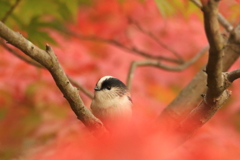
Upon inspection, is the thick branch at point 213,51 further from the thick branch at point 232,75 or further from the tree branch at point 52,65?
the tree branch at point 52,65

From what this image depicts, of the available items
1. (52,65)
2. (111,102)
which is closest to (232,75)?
(52,65)

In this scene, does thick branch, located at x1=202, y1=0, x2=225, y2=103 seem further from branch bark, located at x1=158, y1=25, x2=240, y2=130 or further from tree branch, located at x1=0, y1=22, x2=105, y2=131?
branch bark, located at x1=158, y1=25, x2=240, y2=130

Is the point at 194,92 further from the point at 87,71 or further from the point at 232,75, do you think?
the point at 87,71

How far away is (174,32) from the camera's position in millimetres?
3291

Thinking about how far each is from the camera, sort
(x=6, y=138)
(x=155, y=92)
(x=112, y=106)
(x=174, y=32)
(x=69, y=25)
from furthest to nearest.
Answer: (x=69, y=25), (x=174, y=32), (x=155, y=92), (x=6, y=138), (x=112, y=106)

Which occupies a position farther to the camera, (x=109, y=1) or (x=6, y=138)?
(x=109, y=1)

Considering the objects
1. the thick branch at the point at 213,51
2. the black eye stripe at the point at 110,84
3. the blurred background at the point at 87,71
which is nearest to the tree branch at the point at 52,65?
the blurred background at the point at 87,71

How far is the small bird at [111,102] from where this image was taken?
5.42ft

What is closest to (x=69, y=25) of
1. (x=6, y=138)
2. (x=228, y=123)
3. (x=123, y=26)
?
(x=123, y=26)

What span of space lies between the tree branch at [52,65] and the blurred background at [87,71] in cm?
18

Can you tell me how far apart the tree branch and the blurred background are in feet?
0.57

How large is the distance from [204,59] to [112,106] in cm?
193

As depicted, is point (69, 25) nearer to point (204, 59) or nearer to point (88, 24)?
point (88, 24)

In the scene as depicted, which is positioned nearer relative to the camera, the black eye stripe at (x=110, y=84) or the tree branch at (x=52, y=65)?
the tree branch at (x=52, y=65)
